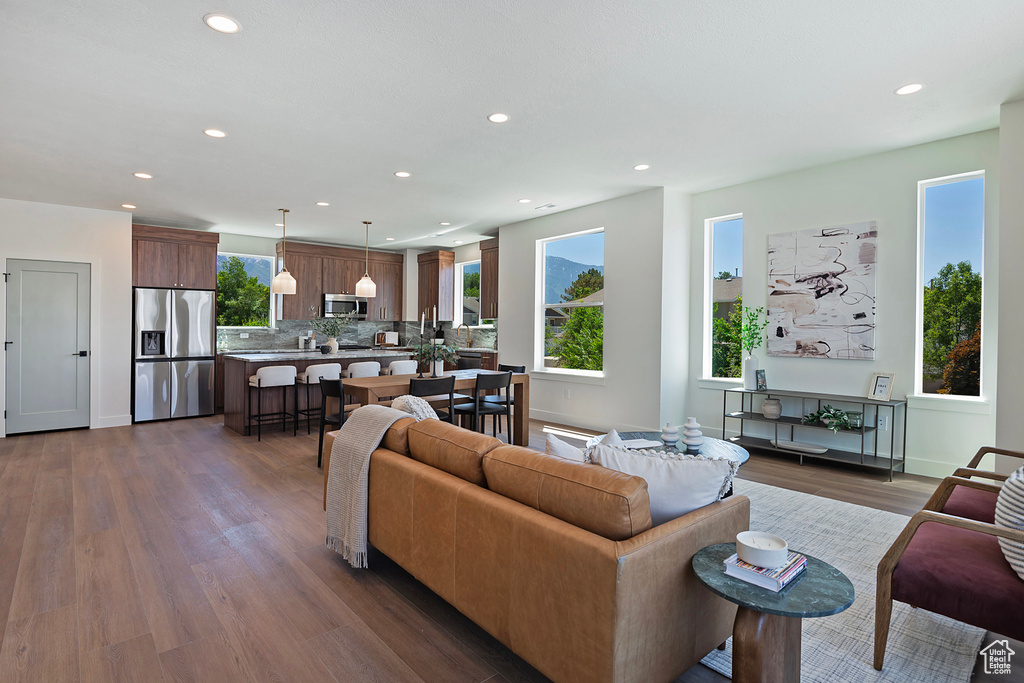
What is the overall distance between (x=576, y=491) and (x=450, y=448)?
0.73 m

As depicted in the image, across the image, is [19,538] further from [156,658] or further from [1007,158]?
[1007,158]

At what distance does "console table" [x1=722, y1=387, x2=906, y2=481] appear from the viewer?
443 cm

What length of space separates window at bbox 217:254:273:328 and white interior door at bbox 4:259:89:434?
202 cm

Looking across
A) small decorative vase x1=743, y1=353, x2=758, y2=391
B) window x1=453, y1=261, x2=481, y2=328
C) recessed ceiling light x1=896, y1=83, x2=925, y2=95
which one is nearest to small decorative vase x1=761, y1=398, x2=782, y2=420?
small decorative vase x1=743, y1=353, x2=758, y2=391

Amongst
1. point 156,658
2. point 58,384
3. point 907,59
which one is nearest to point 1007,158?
point 907,59

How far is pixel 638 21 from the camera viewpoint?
2.52m

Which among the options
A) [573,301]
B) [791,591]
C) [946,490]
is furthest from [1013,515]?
[573,301]

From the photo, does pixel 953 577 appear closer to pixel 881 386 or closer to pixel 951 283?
pixel 881 386

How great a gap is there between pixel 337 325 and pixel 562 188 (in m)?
4.72

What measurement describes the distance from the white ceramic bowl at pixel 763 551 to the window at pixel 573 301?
189 inches

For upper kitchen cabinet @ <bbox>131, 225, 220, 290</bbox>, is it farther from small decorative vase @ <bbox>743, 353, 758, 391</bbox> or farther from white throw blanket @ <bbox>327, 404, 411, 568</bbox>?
small decorative vase @ <bbox>743, 353, 758, 391</bbox>

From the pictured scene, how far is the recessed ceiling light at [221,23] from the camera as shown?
2.46 metres

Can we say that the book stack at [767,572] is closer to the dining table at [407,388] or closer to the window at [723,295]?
the dining table at [407,388]

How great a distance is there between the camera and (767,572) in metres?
1.55
